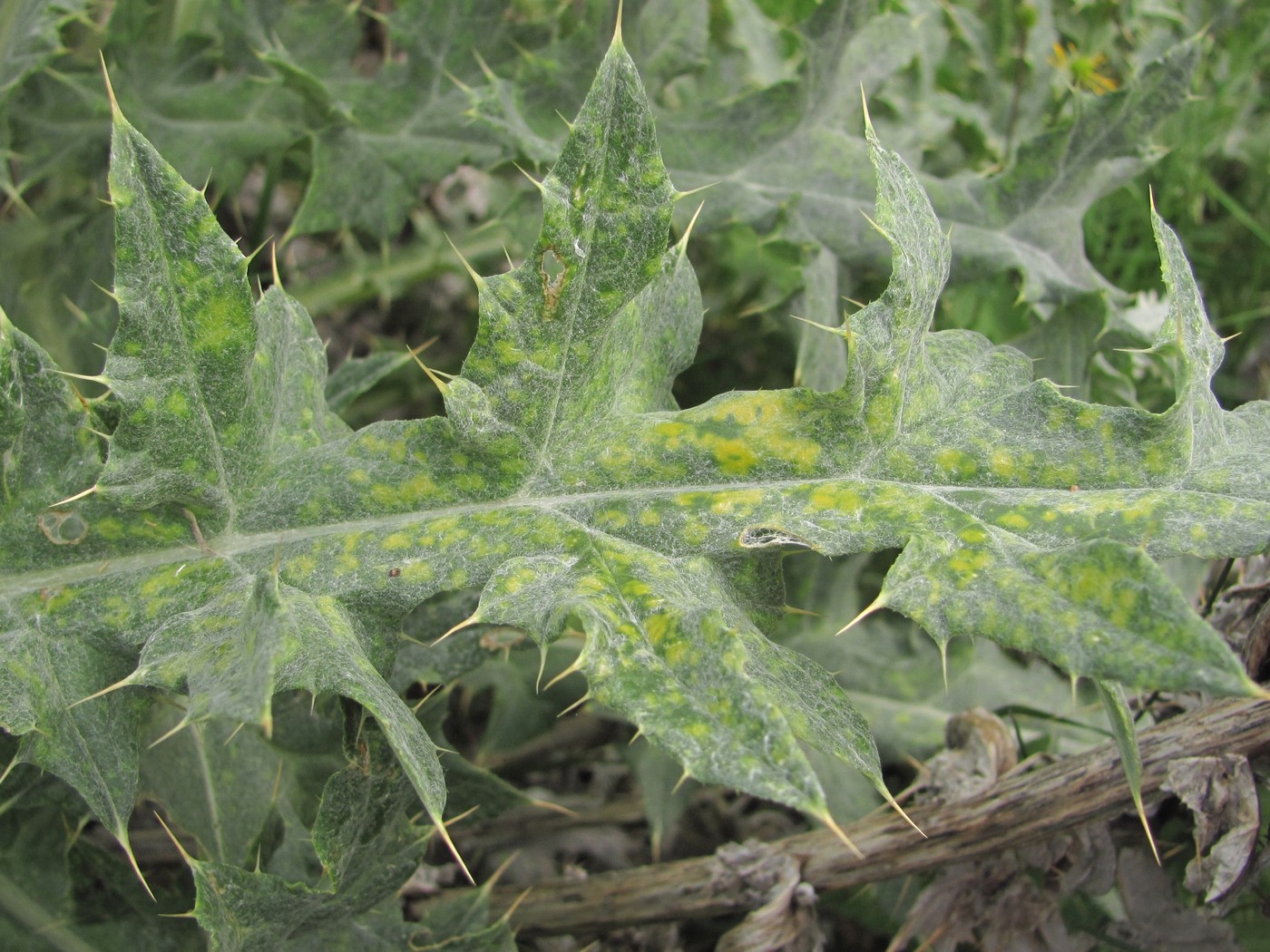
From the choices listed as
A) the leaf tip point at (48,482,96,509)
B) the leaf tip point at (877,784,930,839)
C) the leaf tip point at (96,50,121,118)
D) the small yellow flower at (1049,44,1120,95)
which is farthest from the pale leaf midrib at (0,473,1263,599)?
the small yellow flower at (1049,44,1120,95)

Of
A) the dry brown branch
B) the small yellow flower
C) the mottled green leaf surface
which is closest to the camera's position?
the mottled green leaf surface

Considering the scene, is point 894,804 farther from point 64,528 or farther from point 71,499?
point 64,528

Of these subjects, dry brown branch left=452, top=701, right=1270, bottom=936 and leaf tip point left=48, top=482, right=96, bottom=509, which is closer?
leaf tip point left=48, top=482, right=96, bottom=509

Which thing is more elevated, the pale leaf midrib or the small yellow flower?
the small yellow flower

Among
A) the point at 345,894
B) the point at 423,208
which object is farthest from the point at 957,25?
the point at 345,894

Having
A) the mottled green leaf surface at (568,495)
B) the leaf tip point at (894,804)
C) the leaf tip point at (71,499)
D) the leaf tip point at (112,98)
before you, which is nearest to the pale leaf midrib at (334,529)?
the mottled green leaf surface at (568,495)

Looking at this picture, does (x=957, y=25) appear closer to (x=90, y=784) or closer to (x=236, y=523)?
(x=236, y=523)

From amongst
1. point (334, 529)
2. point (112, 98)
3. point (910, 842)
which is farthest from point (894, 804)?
point (112, 98)

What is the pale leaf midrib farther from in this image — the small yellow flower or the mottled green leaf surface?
the small yellow flower

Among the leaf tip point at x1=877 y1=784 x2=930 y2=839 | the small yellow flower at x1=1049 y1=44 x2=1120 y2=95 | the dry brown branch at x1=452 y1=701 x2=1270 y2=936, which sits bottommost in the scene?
the dry brown branch at x1=452 y1=701 x2=1270 y2=936

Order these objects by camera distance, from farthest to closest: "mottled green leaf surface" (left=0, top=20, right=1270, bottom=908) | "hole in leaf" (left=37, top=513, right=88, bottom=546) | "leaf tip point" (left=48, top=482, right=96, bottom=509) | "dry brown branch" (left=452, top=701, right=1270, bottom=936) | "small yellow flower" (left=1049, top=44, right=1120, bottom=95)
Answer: "small yellow flower" (left=1049, top=44, right=1120, bottom=95)
"dry brown branch" (left=452, top=701, right=1270, bottom=936)
"hole in leaf" (left=37, top=513, right=88, bottom=546)
"leaf tip point" (left=48, top=482, right=96, bottom=509)
"mottled green leaf surface" (left=0, top=20, right=1270, bottom=908)
